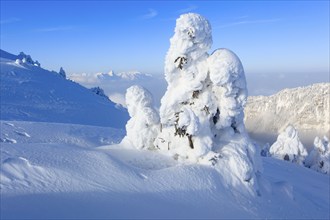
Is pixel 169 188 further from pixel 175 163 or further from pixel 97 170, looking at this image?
pixel 175 163

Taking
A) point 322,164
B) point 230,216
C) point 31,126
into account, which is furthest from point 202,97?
point 322,164

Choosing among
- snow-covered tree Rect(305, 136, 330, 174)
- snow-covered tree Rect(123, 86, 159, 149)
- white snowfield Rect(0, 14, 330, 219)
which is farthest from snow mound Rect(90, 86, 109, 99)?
snow-covered tree Rect(123, 86, 159, 149)

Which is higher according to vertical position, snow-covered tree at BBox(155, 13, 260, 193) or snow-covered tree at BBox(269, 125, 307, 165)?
snow-covered tree at BBox(155, 13, 260, 193)

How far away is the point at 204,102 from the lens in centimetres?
1441

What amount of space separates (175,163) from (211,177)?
2.12 metres

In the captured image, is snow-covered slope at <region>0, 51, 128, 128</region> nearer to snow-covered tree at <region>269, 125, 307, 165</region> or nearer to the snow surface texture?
snow-covered tree at <region>269, 125, 307, 165</region>

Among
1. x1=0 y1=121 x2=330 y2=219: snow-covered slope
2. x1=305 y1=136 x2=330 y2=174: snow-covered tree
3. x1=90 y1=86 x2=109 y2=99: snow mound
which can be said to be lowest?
x1=305 y1=136 x2=330 y2=174: snow-covered tree

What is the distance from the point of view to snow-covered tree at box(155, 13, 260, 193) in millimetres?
13867

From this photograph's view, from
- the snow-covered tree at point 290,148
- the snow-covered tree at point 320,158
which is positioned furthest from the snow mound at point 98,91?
the snow-covered tree at point 320,158

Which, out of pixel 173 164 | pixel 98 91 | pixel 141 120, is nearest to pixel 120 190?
pixel 173 164

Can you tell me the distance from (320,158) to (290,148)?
3088 millimetres

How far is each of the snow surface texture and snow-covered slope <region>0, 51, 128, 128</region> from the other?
66.3 feet

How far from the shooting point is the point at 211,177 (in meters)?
13.2

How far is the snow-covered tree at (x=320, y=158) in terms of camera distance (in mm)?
38053
